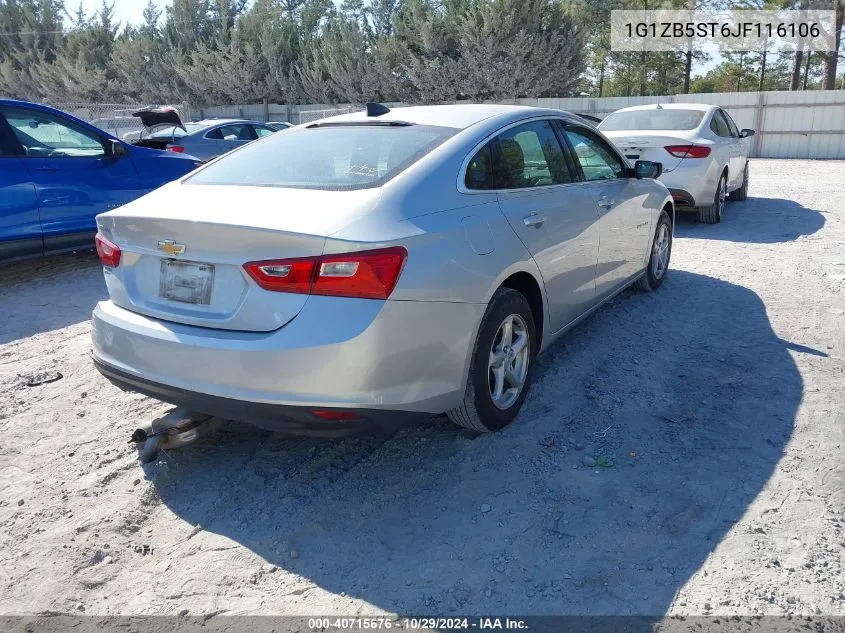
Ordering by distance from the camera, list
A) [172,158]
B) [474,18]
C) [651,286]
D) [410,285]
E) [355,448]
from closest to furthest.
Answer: [410,285] < [355,448] < [651,286] < [172,158] < [474,18]

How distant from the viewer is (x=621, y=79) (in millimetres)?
41750

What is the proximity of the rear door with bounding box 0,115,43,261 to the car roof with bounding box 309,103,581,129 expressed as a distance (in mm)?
3565

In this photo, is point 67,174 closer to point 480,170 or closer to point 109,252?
point 109,252

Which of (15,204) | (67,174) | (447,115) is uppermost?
(447,115)

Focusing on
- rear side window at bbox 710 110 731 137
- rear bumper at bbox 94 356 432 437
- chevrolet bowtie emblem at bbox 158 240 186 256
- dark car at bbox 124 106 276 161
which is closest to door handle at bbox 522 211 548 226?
rear bumper at bbox 94 356 432 437

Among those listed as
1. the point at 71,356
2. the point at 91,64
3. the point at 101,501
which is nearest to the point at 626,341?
the point at 101,501

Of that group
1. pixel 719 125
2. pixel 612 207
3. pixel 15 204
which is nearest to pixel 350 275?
pixel 612 207

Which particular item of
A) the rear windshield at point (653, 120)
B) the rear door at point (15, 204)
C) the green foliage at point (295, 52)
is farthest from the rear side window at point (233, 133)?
the green foliage at point (295, 52)

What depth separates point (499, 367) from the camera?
11.3 ft

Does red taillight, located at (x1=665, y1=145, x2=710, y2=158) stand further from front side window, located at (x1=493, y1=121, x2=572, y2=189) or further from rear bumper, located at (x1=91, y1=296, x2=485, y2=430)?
rear bumper, located at (x1=91, y1=296, x2=485, y2=430)

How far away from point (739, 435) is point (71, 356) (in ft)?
14.0

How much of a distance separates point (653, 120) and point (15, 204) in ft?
25.4

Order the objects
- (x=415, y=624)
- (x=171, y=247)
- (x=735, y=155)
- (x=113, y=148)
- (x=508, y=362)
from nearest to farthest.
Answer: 1. (x=415, y=624)
2. (x=171, y=247)
3. (x=508, y=362)
4. (x=113, y=148)
5. (x=735, y=155)

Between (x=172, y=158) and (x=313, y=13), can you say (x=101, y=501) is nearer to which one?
(x=172, y=158)
